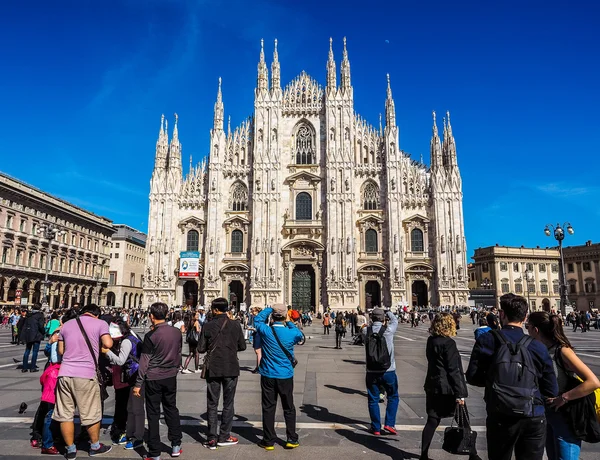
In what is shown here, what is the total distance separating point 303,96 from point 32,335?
3672 centimetres

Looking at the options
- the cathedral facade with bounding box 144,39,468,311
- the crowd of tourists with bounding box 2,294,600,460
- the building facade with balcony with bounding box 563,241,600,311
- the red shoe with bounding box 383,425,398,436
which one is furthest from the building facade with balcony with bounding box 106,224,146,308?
the building facade with balcony with bounding box 563,241,600,311

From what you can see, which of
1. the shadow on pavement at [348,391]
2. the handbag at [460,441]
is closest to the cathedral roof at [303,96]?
the shadow on pavement at [348,391]

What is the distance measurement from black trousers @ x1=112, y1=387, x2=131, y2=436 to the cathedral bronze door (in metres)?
35.1

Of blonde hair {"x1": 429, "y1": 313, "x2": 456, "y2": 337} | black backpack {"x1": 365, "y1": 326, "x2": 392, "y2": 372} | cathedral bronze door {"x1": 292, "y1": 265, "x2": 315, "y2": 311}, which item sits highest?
cathedral bronze door {"x1": 292, "y1": 265, "x2": 315, "y2": 311}

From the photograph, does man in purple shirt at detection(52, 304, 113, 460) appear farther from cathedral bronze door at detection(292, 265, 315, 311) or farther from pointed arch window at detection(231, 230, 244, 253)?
pointed arch window at detection(231, 230, 244, 253)

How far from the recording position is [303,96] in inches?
1722

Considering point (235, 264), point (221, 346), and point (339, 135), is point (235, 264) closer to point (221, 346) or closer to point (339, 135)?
point (339, 135)

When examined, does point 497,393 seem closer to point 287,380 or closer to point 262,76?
point 287,380

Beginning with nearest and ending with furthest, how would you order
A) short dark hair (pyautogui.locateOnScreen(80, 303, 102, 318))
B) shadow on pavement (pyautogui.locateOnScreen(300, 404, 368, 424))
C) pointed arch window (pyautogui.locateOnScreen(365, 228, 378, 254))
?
short dark hair (pyautogui.locateOnScreen(80, 303, 102, 318)), shadow on pavement (pyautogui.locateOnScreen(300, 404, 368, 424)), pointed arch window (pyautogui.locateOnScreen(365, 228, 378, 254))

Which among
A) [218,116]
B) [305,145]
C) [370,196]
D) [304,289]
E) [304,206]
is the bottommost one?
[304,289]

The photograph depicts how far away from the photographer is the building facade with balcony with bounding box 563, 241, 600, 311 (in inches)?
2712

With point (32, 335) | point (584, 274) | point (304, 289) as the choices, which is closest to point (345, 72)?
point (304, 289)

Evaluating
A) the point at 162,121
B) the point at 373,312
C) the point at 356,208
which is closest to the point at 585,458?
the point at 373,312

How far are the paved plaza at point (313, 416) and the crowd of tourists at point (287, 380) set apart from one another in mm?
252
